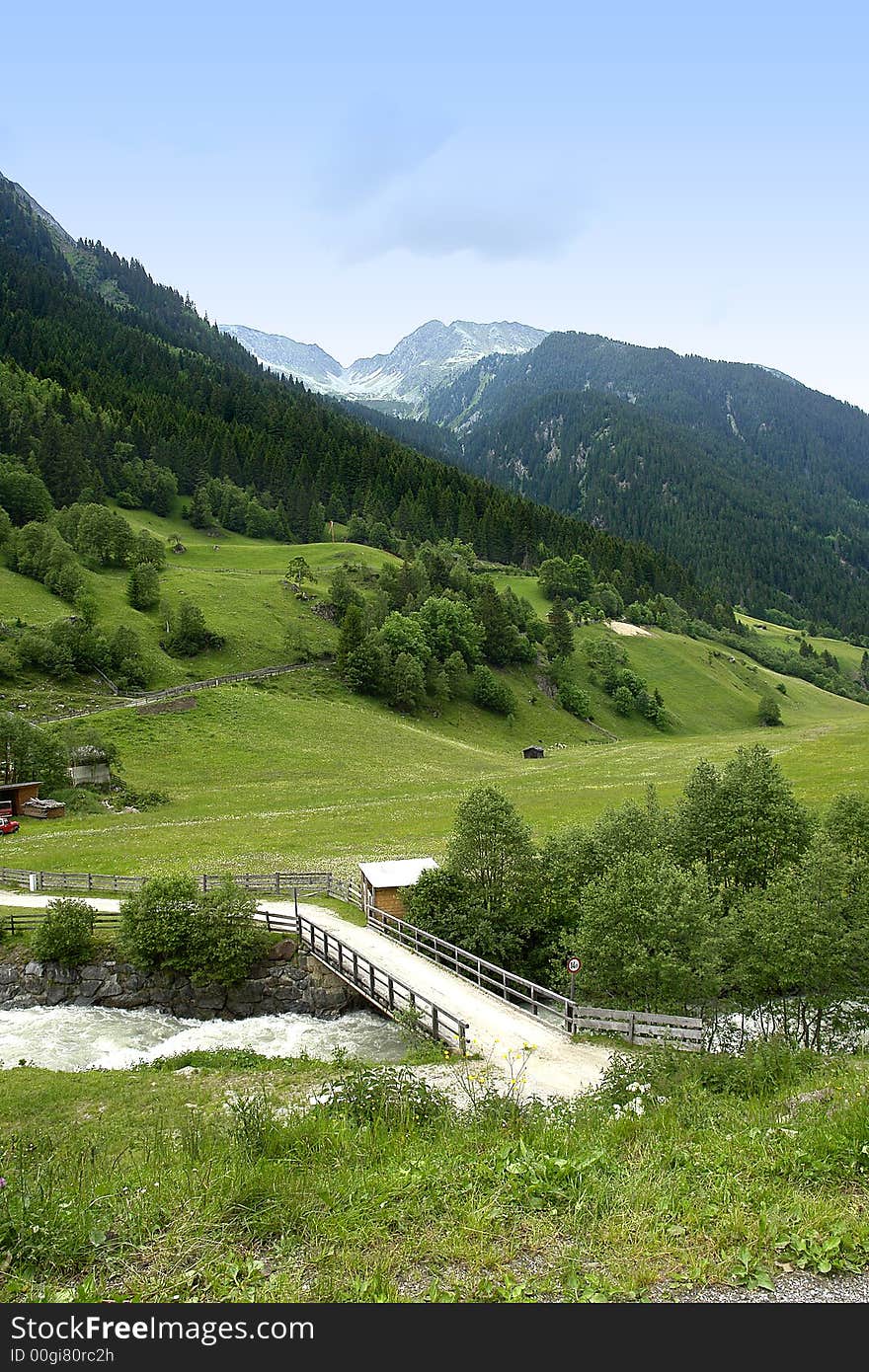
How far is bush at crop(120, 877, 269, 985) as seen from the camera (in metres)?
32.6

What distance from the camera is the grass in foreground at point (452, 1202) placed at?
317 inches

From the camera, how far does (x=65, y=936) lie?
3328 centimetres

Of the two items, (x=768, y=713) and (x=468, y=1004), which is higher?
(x=768, y=713)

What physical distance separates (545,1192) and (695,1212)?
1.99 metres

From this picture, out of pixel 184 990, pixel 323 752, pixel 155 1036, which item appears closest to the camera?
pixel 155 1036

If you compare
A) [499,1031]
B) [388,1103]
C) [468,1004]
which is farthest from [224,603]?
[388,1103]

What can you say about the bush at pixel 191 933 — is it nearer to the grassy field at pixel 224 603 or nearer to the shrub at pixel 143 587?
the grassy field at pixel 224 603

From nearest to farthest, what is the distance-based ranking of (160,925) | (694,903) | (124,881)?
(694,903), (160,925), (124,881)

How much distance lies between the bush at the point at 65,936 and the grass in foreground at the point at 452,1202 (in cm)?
2093

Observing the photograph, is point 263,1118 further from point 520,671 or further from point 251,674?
point 520,671

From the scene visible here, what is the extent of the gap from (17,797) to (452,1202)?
59.9 meters

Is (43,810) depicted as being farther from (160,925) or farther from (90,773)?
(160,925)

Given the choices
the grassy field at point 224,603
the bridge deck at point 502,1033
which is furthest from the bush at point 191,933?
the grassy field at point 224,603
